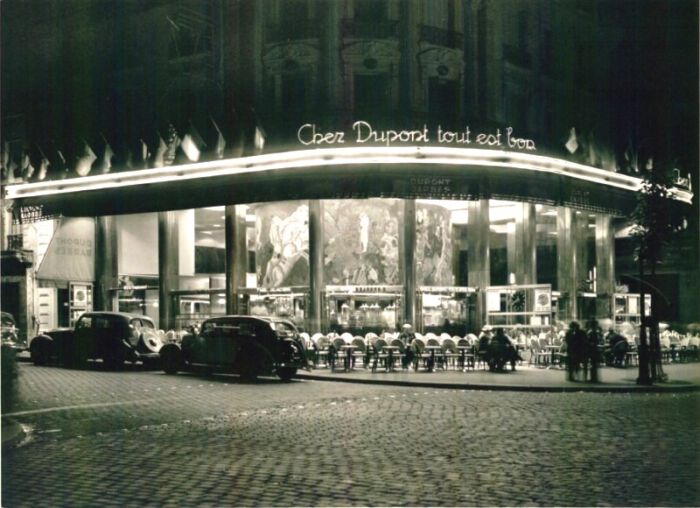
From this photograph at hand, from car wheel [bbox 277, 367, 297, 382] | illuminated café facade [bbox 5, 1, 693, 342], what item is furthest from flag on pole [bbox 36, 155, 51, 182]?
car wheel [bbox 277, 367, 297, 382]

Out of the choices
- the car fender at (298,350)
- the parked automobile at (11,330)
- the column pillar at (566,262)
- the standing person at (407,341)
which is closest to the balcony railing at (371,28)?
the standing person at (407,341)

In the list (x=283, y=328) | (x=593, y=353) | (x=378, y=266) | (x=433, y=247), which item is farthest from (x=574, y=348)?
(x=433, y=247)

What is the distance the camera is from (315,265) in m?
32.8

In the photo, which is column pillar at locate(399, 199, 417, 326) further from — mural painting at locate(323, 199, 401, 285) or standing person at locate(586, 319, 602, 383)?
standing person at locate(586, 319, 602, 383)

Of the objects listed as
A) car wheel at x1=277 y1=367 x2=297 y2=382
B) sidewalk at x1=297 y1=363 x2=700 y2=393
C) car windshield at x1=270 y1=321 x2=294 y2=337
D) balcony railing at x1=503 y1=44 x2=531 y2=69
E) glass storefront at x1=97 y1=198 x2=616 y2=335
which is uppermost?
balcony railing at x1=503 y1=44 x2=531 y2=69

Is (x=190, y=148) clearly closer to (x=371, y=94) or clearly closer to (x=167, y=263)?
(x=167, y=263)

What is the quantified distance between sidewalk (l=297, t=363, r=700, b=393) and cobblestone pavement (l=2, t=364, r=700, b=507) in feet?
6.93

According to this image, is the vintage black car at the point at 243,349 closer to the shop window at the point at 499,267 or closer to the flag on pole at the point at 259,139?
the flag on pole at the point at 259,139

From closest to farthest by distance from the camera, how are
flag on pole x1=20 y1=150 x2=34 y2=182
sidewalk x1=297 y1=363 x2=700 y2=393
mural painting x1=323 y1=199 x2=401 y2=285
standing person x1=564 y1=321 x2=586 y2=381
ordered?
sidewalk x1=297 y1=363 x2=700 y2=393 < standing person x1=564 y1=321 x2=586 y2=381 < mural painting x1=323 y1=199 x2=401 y2=285 < flag on pole x1=20 y1=150 x2=34 y2=182

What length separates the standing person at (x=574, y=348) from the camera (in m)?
23.1

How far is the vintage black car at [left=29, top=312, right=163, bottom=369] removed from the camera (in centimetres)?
2695

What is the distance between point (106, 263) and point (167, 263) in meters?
3.51

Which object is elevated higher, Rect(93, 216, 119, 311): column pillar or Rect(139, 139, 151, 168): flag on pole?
Rect(139, 139, 151, 168): flag on pole

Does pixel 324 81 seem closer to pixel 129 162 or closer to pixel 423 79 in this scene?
pixel 423 79
